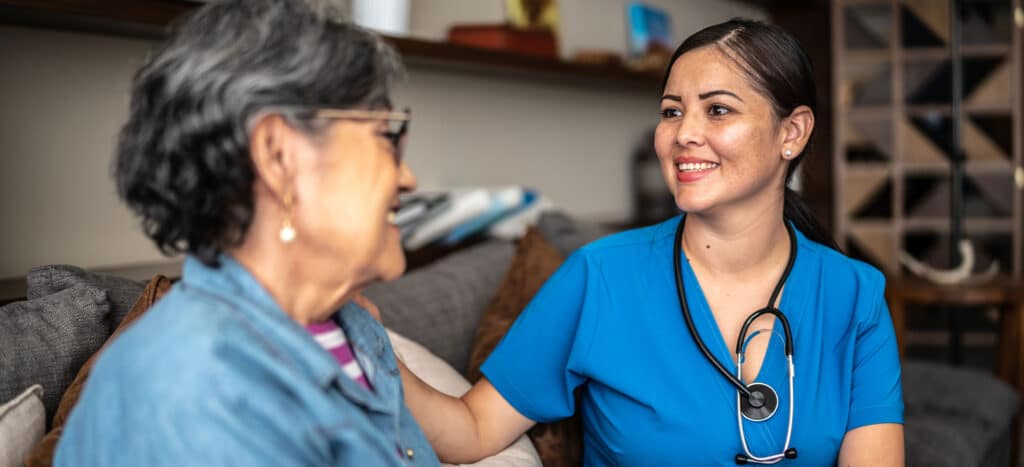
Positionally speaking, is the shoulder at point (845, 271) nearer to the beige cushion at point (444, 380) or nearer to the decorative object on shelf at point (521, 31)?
the beige cushion at point (444, 380)

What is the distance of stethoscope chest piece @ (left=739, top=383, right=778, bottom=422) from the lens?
1.44 meters

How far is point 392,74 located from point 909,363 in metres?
2.54

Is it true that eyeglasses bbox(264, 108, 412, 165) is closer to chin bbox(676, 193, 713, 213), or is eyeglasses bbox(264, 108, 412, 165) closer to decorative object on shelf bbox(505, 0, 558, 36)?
chin bbox(676, 193, 713, 213)

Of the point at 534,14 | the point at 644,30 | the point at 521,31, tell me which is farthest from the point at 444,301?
the point at 644,30

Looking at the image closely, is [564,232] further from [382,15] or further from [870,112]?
[870,112]

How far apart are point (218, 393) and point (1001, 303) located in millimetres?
3209

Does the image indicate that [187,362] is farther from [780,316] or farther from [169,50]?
[780,316]

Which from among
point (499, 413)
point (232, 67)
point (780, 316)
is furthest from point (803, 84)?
point (232, 67)

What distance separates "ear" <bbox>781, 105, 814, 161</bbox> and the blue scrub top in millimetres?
162

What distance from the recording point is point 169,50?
841 mm

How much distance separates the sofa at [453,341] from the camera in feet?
3.73

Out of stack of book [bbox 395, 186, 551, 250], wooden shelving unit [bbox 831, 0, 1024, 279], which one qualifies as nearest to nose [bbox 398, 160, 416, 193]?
stack of book [bbox 395, 186, 551, 250]

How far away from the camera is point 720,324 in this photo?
152 centimetres

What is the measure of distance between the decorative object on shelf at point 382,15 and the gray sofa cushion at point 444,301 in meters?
0.59
